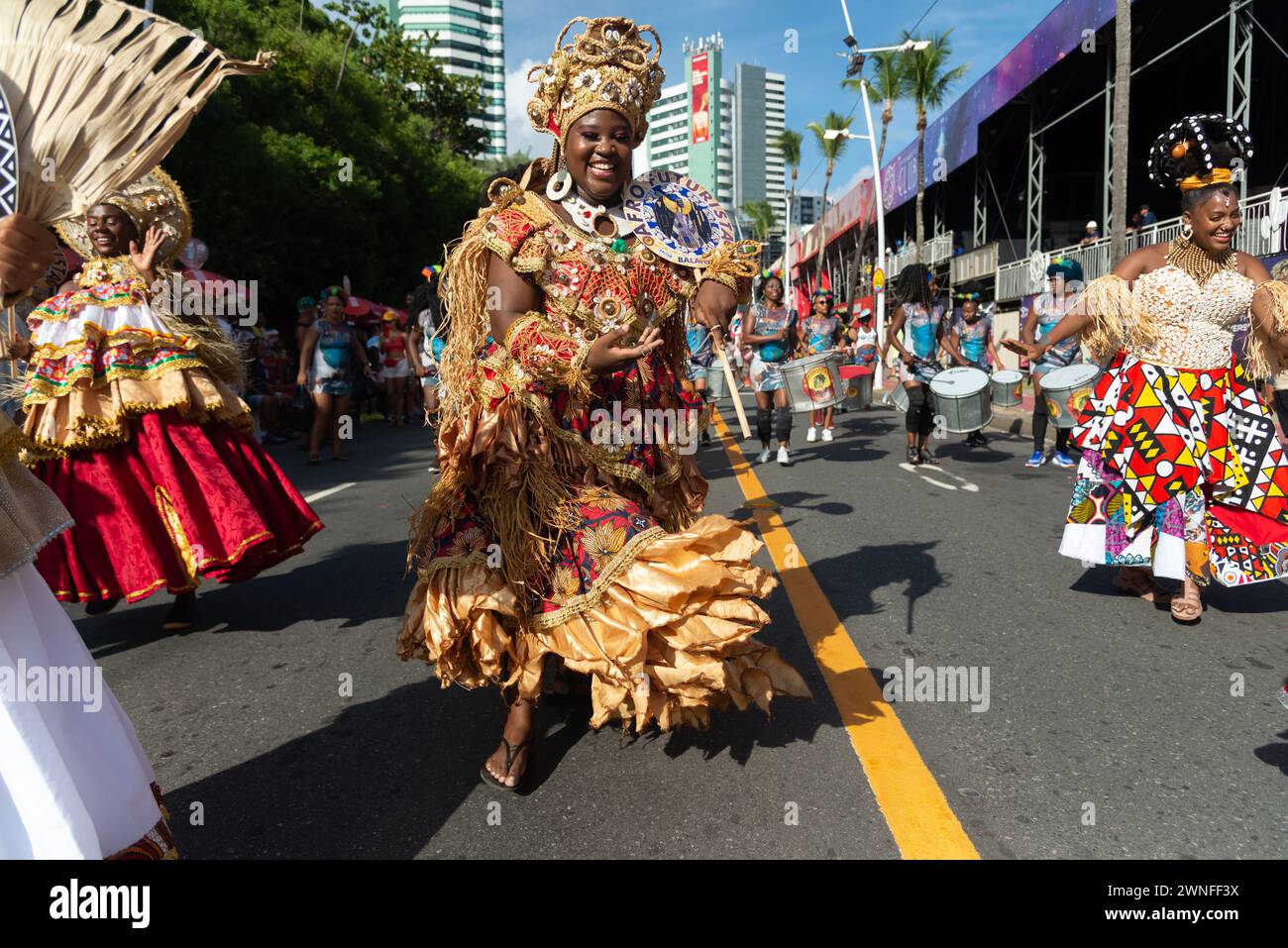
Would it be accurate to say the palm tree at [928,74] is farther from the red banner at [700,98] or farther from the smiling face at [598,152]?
the red banner at [700,98]

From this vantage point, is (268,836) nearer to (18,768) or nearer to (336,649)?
(18,768)

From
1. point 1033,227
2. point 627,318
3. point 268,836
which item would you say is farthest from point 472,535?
point 1033,227

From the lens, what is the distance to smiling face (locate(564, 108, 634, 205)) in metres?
2.66

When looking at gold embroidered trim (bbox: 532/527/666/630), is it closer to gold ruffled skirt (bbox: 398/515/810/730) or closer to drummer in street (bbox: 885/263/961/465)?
gold ruffled skirt (bbox: 398/515/810/730)

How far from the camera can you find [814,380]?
343 inches

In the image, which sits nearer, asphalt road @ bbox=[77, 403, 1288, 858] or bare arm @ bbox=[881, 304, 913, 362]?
asphalt road @ bbox=[77, 403, 1288, 858]

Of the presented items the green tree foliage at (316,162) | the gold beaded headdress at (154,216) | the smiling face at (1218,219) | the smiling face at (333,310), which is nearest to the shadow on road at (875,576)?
the smiling face at (1218,219)

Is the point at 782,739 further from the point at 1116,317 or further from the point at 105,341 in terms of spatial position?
the point at 105,341

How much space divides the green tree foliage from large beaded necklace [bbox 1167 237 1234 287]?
1108 centimetres

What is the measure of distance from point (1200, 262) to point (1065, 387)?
3.38m

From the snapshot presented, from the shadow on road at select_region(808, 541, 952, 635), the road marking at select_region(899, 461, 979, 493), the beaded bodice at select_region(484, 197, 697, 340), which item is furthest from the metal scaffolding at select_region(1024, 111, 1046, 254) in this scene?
the beaded bodice at select_region(484, 197, 697, 340)

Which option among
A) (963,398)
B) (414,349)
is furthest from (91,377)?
(963,398)

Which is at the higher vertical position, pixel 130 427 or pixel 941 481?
pixel 130 427
